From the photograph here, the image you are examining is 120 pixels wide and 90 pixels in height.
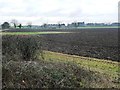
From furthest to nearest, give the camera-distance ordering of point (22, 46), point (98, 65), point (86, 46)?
point (86, 46) → point (98, 65) → point (22, 46)

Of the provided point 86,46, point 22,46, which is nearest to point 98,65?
point 22,46

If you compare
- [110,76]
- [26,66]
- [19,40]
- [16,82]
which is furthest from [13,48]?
[110,76]

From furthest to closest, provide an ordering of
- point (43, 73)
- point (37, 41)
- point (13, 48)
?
1. point (37, 41)
2. point (13, 48)
3. point (43, 73)

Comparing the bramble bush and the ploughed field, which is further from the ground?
the bramble bush

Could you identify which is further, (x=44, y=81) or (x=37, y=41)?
(x=37, y=41)

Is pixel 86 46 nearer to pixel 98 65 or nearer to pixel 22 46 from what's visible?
pixel 98 65

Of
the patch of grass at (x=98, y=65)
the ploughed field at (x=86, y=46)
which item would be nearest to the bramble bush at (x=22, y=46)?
the ploughed field at (x=86, y=46)

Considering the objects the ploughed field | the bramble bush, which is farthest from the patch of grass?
the bramble bush

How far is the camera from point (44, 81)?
10.1 m

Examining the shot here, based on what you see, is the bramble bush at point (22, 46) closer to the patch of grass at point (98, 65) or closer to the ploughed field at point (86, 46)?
the ploughed field at point (86, 46)

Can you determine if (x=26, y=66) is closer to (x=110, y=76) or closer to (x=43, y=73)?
(x=43, y=73)

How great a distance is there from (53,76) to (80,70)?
6.03 ft

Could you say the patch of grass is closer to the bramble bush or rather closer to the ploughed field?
the ploughed field

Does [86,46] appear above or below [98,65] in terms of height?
below
